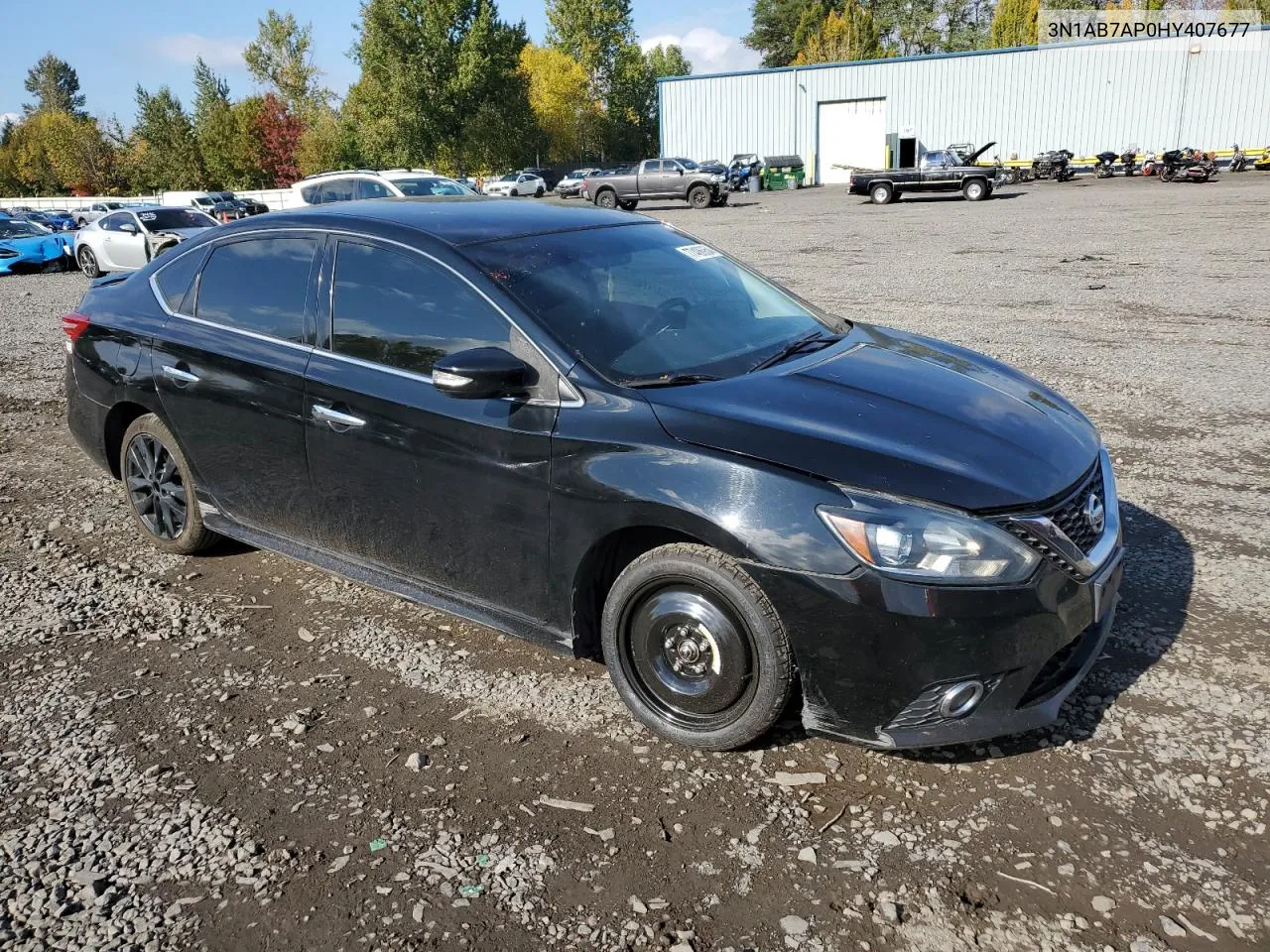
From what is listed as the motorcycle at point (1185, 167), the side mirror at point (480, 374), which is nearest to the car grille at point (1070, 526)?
the side mirror at point (480, 374)

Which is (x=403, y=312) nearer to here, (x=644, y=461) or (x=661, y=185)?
(x=644, y=461)

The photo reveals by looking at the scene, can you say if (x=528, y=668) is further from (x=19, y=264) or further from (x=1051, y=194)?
(x=1051, y=194)

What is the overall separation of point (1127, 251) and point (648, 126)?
274 feet

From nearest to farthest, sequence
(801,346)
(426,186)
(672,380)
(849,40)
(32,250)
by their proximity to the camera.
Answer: (672,380) → (801,346) → (32,250) → (426,186) → (849,40)

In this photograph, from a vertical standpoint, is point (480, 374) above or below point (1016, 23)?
below

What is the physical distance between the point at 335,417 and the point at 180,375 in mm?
1103

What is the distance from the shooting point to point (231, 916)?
101 inches

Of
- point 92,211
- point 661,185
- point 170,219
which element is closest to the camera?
point 170,219

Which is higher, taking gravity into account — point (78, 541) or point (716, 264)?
point (716, 264)

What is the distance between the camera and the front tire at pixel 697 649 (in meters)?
2.94

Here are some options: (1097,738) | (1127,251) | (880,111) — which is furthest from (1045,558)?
(880,111)

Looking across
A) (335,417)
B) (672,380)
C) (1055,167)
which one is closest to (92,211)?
(1055,167)

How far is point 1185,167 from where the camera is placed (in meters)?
37.5

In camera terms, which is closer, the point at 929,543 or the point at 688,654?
the point at 929,543
